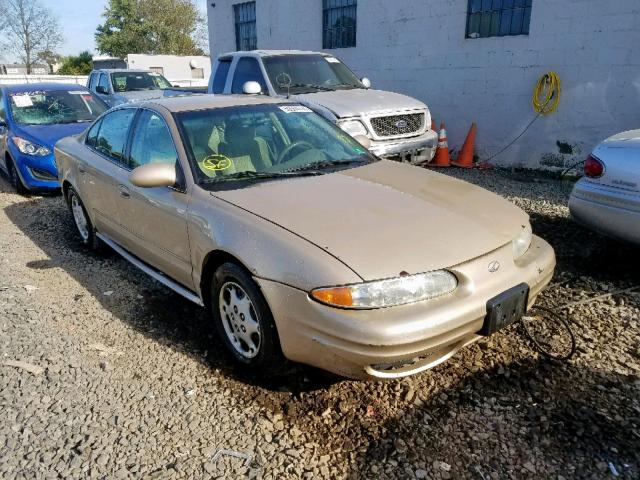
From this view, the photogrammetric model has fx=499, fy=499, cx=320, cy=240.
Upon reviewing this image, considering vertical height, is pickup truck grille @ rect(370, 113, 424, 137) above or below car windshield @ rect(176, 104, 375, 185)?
below

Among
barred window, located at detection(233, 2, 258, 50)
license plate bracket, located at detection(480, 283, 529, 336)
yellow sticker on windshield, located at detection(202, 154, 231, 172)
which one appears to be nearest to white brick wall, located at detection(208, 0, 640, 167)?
barred window, located at detection(233, 2, 258, 50)

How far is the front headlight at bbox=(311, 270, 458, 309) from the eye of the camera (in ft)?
7.59

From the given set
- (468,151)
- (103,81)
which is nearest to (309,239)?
(468,151)

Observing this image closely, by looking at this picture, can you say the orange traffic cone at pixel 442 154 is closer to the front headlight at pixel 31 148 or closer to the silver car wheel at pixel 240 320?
the front headlight at pixel 31 148

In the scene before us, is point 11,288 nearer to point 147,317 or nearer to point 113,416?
point 147,317

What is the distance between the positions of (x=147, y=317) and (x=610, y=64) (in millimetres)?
7198

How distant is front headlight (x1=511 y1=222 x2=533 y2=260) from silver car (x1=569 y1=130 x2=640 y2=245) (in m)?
1.20

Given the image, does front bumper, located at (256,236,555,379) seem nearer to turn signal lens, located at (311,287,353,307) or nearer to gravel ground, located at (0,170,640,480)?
turn signal lens, located at (311,287,353,307)

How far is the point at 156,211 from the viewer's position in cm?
347

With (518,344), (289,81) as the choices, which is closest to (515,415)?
(518,344)

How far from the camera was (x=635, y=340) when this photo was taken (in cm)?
323

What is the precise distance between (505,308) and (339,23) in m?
10.1

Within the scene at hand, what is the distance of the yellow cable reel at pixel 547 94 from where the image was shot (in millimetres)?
7766

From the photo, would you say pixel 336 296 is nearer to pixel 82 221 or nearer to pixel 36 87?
pixel 82 221
